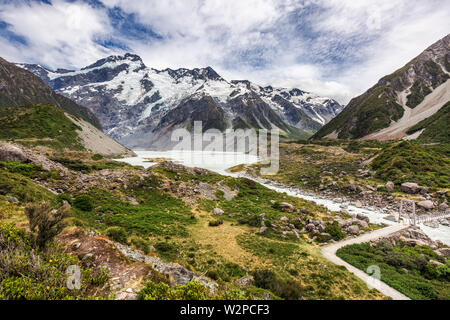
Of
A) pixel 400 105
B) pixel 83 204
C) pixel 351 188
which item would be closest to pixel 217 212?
pixel 83 204

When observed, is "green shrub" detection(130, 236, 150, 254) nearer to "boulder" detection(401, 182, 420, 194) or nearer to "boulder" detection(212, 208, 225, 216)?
"boulder" detection(212, 208, 225, 216)

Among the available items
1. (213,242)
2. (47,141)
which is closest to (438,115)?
(213,242)

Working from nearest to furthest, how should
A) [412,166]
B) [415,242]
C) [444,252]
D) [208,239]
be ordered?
1. [444,252]
2. [208,239]
3. [415,242]
4. [412,166]

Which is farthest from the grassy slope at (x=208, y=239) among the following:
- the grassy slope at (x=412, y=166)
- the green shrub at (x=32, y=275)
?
the grassy slope at (x=412, y=166)

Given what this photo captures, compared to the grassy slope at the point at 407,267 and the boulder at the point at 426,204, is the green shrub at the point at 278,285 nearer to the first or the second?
the grassy slope at the point at 407,267

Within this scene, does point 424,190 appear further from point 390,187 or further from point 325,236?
point 325,236
